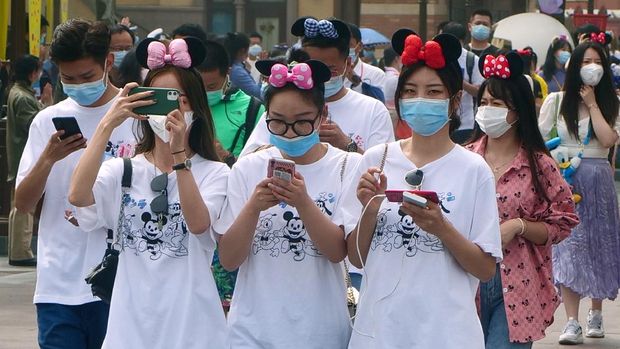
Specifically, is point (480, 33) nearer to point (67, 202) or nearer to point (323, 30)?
point (323, 30)

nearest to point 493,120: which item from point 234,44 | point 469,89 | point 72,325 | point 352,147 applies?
point 352,147

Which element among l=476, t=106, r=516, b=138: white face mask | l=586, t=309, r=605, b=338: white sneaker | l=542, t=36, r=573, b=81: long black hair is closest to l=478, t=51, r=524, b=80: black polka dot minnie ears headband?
l=476, t=106, r=516, b=138: white face mask

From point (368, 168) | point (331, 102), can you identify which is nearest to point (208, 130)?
point (368, 168)

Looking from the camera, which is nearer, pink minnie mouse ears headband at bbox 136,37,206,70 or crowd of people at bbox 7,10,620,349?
crowd of people at bbox 7,10,620,349

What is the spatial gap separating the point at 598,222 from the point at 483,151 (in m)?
3.61

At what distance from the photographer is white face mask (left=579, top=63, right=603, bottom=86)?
32.8ft

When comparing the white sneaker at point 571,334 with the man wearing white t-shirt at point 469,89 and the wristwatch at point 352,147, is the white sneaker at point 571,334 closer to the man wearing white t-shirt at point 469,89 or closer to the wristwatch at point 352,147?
the man wearing white t-shirt at point 469,89

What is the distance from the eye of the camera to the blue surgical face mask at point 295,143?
17.1ft

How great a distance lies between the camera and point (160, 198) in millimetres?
5238

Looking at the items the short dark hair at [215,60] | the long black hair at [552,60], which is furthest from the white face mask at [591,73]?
the long black hair at [552,60]

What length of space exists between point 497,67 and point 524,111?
0.24m

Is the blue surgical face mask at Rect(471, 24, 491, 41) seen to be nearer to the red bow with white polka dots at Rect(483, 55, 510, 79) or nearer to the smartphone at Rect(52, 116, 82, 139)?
the red bow with white polka dots at Rect(483, 55, 510, 79)

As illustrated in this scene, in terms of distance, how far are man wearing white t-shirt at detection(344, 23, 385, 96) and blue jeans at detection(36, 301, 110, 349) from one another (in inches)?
84.3

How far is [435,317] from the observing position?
5020 mm
